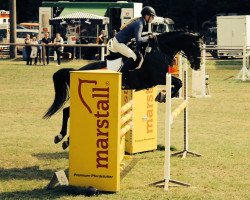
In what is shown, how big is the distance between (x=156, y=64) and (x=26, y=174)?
342 centimetres

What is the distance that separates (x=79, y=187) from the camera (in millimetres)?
8477

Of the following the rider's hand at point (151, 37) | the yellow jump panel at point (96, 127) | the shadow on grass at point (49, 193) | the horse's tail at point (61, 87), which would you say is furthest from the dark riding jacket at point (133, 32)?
the shadow on grass at point (49, 193)

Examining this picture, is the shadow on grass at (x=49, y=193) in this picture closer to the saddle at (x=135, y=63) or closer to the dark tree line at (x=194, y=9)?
the saddle at (x=135, y=63)

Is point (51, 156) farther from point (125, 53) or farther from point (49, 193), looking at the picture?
point (49, 193)

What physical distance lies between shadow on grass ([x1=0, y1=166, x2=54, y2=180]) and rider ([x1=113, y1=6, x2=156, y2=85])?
2348 millimetres

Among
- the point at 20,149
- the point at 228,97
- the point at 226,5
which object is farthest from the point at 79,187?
the point at 226,5

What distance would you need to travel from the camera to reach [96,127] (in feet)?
27.6

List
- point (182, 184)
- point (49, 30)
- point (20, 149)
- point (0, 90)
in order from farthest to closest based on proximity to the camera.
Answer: point (49, 30) → point (0, 90) → point (20, 149) → point (182, 184)

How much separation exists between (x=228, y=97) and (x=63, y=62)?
55.8ft

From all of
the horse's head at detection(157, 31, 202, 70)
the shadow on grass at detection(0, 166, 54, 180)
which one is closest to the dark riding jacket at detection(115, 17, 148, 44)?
the horse's head at detection(157, 31, 202, 70)

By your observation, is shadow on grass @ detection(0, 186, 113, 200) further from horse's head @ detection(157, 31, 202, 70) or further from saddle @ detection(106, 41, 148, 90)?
horse's head @ detection(157, 31, 202, 70)

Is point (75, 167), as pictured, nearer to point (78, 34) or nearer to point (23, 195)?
point (23, 195)

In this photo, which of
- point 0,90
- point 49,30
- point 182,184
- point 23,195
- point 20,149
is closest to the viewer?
point 23,195

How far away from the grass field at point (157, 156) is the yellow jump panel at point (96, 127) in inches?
10.5
